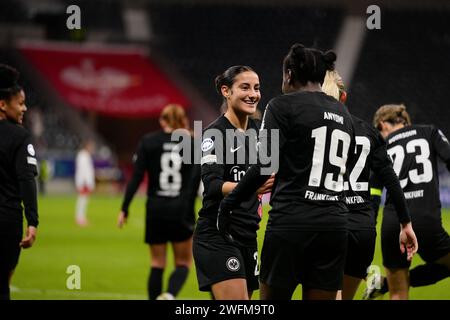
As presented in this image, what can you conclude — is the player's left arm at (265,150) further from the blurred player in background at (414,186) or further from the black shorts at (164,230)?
the black shorts at (164,230)

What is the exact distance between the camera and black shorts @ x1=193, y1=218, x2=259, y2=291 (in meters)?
5.37

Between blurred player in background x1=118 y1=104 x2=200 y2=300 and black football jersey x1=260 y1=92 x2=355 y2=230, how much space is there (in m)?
4.10

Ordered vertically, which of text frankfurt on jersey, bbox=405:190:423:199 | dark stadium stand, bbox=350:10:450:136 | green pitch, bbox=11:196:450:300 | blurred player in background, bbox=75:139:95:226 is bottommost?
green pitch, bbox=11:196:450:300

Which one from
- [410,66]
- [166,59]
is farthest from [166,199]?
[166,59]

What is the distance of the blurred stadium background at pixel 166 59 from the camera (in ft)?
98.9

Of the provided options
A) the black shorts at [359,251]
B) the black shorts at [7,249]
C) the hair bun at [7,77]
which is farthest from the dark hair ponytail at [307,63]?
the black shorts at [7,249]

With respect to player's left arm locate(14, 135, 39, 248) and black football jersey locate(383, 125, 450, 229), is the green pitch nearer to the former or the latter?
black football jersey locate(383, 125, 450, 229)

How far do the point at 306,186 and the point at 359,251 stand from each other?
5.74ft

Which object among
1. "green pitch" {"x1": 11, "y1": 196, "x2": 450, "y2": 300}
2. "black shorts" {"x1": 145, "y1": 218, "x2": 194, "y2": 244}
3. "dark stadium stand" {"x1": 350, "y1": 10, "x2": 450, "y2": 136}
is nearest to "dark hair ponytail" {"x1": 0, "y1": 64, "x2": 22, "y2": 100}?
"black shorts" {"x1": 145, "y1": 218, "x2": 194, "y2": 244}

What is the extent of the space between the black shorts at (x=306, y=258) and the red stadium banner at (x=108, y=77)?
30.4m

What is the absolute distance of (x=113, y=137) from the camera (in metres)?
36.2
